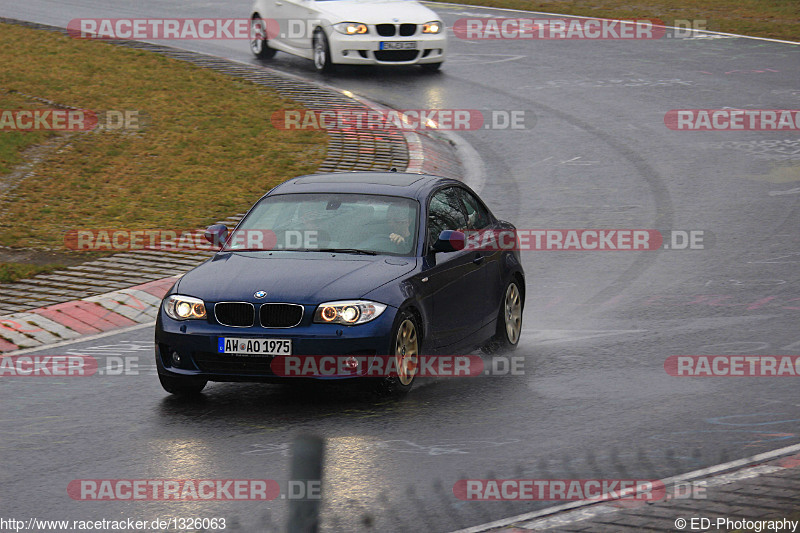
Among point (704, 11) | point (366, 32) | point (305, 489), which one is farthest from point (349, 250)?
point (704, 11)

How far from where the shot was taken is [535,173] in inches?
742

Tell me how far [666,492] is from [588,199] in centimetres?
1022

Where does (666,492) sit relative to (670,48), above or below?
above

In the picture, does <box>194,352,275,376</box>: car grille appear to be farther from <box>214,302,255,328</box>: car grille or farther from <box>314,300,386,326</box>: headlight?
<box>314,300,386,326</box>: headlight

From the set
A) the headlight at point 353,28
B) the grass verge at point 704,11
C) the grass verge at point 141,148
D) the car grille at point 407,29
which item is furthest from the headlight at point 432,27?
the grass verge at point 704,11

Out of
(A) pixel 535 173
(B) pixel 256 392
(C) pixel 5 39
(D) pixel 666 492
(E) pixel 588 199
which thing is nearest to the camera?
(D) pixel 666 492

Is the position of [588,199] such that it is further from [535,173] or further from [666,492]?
[666,492]

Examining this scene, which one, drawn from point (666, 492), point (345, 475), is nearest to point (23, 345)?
point (345, 475)

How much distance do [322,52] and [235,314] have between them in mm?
16164

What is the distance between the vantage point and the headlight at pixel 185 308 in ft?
31.6

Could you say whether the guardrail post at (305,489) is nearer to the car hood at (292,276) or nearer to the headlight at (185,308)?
the car hood at (292,276)

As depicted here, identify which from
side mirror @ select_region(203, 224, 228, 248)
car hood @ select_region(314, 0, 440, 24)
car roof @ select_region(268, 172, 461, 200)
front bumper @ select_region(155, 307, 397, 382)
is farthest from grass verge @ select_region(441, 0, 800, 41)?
front bumper @ select_region(155, 307, 397, 382)

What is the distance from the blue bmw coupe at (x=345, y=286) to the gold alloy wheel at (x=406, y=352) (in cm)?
1

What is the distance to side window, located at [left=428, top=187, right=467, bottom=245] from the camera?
10.8 m
